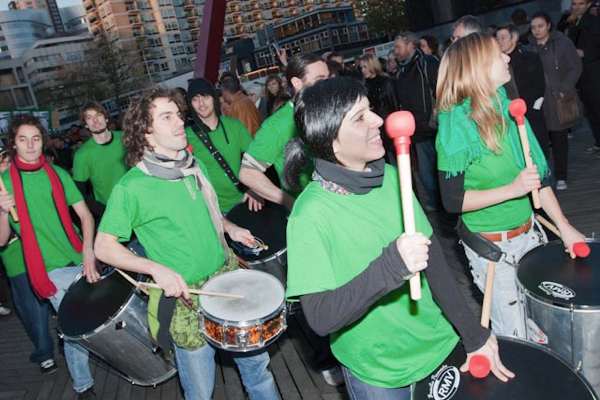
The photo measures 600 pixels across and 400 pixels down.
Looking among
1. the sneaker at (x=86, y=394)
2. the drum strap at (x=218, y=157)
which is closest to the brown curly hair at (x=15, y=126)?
the drum strap at (x=218, y=157)

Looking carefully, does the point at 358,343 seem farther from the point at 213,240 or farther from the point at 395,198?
the point at 213,240

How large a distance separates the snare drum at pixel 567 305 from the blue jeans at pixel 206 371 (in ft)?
4.64

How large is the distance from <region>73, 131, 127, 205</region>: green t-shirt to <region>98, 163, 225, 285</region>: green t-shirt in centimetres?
211

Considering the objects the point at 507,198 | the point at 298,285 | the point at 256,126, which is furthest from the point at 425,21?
the point at 298,285

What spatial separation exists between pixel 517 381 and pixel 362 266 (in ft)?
1.87

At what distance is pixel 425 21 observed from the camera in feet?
46.1

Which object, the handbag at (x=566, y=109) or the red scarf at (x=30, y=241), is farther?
the handbag at (x=566, y=109)

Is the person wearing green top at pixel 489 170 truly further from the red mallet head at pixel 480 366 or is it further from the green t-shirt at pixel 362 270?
the red mallet head at pixel 480 366

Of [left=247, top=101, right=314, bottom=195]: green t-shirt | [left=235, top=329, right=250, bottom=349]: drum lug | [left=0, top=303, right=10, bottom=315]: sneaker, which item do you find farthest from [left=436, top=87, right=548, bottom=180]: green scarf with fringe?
[left=0, top=303, right=10, bottom=315]: sneaker

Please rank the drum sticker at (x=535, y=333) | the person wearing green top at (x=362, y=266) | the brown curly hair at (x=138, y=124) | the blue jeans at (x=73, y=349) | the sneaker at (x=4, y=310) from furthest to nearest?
1. the sneaker at (x=4, y=310)
2. the blue jeans at (x=73, y=349)
3. the brown curly hair at (x=138, y=124)
4. the drum sticker at (x=535, y=333)
5. the person wearing green top at (x=362, y=266)

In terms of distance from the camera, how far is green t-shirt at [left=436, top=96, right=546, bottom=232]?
2184mm

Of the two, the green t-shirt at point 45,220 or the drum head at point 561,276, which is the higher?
the green t-shirt at point 45,220

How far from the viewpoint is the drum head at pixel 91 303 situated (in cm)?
273

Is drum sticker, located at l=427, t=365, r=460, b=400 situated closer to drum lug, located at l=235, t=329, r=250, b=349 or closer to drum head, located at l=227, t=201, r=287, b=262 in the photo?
drum lug, located at l=235, t=329, r=250, b=349
